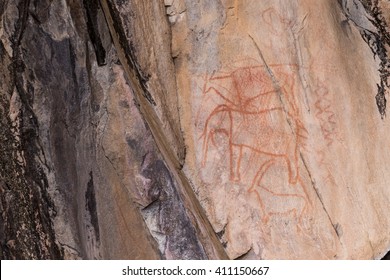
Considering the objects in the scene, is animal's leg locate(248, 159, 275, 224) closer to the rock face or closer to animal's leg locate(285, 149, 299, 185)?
the rock face

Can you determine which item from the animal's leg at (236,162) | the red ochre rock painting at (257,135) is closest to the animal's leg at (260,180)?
the red ochre rock painting at (257,135)

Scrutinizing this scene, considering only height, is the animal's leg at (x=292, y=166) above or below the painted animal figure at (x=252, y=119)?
below

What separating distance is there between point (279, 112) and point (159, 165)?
919 millimetres

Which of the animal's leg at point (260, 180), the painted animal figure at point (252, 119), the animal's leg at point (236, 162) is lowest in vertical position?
the animal's leg at point (260, 180)

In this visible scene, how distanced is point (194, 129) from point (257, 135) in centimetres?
42

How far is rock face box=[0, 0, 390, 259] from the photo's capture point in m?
4.65

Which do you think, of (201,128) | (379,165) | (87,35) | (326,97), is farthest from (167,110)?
(379,165)

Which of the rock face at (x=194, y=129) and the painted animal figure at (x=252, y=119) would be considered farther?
the painted animal figure at (x=252, y=119)

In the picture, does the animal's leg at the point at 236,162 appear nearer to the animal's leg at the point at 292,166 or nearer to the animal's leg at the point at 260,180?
the animal's leg at the point at 260,180

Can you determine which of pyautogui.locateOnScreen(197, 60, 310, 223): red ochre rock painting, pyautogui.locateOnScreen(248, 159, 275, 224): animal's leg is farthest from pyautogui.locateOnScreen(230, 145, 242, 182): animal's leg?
pyautogui.locateOnScreen(248, 159, 275, 224): animal's leg

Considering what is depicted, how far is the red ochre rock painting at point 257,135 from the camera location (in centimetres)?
521

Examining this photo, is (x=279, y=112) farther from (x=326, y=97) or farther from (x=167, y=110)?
(x=167, y=110)

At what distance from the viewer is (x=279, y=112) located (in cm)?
525

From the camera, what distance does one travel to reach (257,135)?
17.1 ft
